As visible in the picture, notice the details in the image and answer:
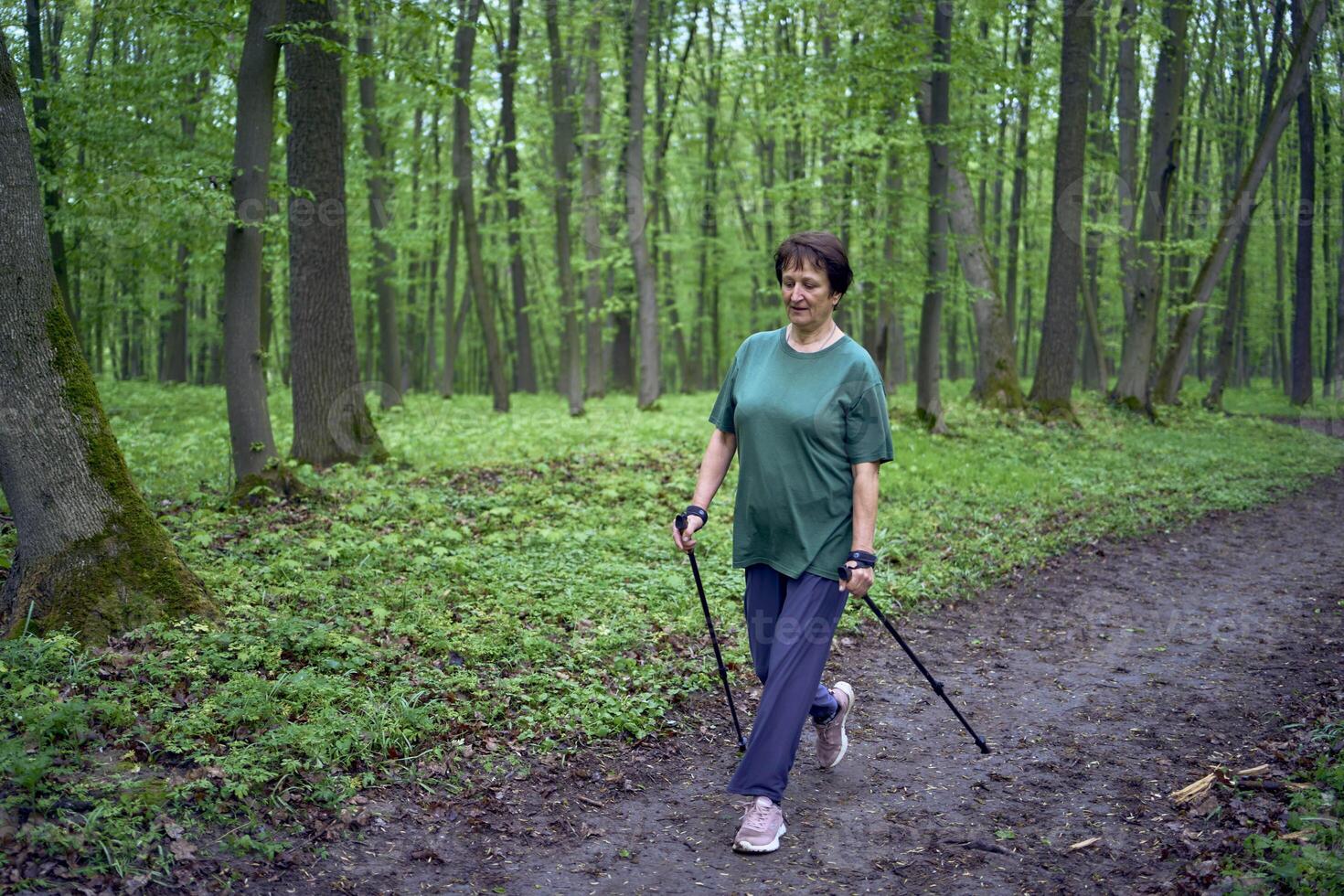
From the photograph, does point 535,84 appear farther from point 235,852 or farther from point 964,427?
point 235,852

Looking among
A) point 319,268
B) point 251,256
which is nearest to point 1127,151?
point 319,268

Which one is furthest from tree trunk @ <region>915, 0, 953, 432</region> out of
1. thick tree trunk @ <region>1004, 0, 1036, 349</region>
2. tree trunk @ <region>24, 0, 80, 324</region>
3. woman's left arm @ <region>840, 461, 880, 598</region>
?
tree trunk @ <region>24, 0, 80, 324</region>

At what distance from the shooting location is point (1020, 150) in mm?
25219

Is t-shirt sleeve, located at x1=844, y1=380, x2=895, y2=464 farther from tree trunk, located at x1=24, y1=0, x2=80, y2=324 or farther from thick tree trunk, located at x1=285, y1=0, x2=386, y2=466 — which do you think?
tree trunk, located at x1=24, y1=0, x2=80, y2=324

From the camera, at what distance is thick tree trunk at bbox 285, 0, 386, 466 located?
1029cm

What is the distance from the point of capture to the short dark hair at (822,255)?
3934mm

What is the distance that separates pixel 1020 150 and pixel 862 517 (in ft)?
79.2

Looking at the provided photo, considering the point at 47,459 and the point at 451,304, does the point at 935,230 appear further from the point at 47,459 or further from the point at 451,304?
the point at 47,459

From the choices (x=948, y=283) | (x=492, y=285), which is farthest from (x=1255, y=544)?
→ (x=492, y=285)

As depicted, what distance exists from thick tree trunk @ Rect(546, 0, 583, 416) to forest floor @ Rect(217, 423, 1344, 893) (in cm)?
1191

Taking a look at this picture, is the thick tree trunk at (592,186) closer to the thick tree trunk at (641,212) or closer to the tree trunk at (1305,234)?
the thick tree trunk at (641,212)

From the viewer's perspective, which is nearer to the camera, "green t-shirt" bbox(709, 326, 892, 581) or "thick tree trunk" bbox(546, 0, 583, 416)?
"green t-shirt" bbox(709, 326, 892, 581)

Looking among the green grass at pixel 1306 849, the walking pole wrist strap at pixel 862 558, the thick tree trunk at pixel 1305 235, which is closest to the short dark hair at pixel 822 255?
the walking pole wrist strap at pixel 862 558

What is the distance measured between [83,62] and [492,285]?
18956 millimetres
